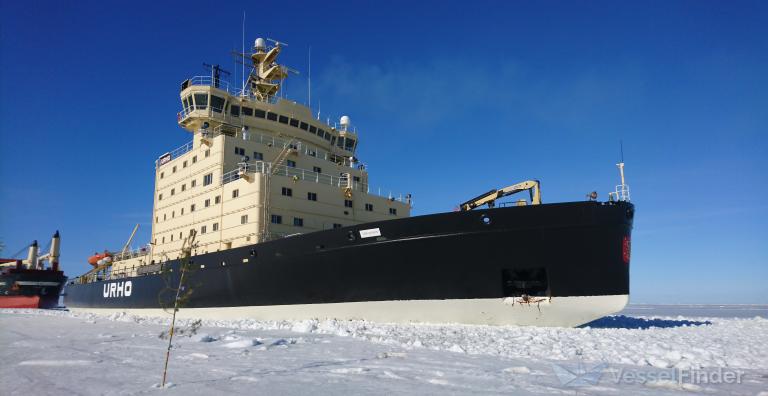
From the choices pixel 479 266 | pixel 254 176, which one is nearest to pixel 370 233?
pixel 479 266

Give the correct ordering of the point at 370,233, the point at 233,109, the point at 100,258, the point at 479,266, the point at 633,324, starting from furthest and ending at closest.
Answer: the point at 100,258
the point at 233,109
the point at 633,324
the point at 370,233
the point at 479,266

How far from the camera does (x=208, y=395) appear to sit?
465 centimetres

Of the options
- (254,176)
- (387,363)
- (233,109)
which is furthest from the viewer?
(233,109)

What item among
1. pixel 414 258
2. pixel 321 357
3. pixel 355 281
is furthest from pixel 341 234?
pixel 321 357

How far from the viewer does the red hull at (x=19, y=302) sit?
117ft

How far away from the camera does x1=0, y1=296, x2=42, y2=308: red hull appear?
35.7m

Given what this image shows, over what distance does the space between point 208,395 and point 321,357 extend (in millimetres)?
2806

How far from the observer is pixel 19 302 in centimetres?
3644

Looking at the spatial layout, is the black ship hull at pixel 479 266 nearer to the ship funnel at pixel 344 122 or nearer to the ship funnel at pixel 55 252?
the ship funnel at pixel 344 122

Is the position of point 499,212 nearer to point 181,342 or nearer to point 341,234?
point 341,234

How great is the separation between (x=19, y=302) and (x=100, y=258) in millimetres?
11333

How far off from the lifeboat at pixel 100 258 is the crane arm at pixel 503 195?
24.4 meters

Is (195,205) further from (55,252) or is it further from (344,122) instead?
(55,252)

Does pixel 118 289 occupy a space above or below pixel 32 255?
below
